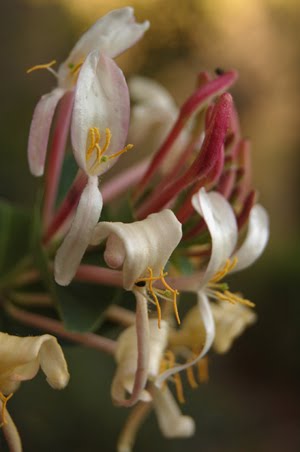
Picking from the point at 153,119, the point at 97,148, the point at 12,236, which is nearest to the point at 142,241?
the point at 97,148

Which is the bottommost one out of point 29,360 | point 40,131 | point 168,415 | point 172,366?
point 168,415

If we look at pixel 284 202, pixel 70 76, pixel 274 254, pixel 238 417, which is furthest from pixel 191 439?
pixel 284 202

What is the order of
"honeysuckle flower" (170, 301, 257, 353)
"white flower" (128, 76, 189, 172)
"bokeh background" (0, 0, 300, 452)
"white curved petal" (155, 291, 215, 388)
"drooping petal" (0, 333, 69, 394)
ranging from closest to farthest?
1. "drooping petal" (0, 333, 69, 394)
2. "white curved petal" (155, 291, 215, 388)
3. "honeysuckle flower" (170, 301, 257, 353)
4. "white flower" (128, 76, 189, 172)
5. "bokeh background" (0, 0, 300, 452)

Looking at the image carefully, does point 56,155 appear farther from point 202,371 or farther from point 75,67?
point 202,371

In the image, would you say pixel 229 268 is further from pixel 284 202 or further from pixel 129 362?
pixel 284 202

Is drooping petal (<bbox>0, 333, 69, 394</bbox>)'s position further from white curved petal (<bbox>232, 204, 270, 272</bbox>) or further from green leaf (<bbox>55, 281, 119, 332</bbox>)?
white curved petal (<bbox>232, 204, 270, 272</bbox>)

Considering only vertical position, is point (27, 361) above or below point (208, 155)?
below

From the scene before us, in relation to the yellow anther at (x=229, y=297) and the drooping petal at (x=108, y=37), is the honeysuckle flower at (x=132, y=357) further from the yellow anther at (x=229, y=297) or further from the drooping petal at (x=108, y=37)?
the drooping petal at (x=108, y=37)

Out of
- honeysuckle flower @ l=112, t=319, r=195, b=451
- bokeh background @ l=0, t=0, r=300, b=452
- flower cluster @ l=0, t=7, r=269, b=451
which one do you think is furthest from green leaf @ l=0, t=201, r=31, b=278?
bokeh background @ l=0, t=0, r=300, b=452
